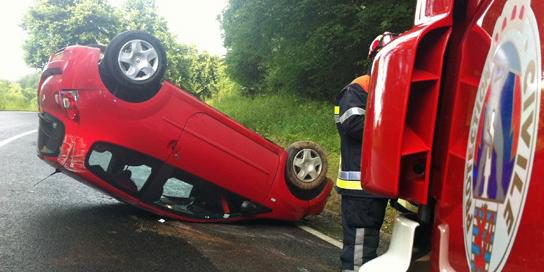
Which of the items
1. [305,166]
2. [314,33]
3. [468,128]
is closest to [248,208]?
[305,166]

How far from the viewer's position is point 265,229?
5.63m

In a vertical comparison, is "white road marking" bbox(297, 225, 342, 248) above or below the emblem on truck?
below

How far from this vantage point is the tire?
221 inches

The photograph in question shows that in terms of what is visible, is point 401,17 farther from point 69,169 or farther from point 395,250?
point 395,250

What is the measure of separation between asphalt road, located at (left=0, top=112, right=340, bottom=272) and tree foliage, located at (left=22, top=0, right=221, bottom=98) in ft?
90.5

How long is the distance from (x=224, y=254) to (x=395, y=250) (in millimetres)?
2661

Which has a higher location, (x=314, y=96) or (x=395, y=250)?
(x=314, y=96)

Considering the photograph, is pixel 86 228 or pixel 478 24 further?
pixel 86 228

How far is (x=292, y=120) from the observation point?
46.5 ft

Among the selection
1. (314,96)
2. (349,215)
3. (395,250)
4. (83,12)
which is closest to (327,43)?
(314,96)

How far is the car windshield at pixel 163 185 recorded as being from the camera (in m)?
4.89

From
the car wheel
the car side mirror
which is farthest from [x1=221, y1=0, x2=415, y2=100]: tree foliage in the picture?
the car wheel

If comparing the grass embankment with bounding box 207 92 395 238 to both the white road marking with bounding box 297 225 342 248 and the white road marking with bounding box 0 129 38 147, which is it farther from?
the white road marking with bounding box 0 129 38 147

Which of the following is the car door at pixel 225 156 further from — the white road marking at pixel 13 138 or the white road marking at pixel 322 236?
the white road marking at pixel 13 138
